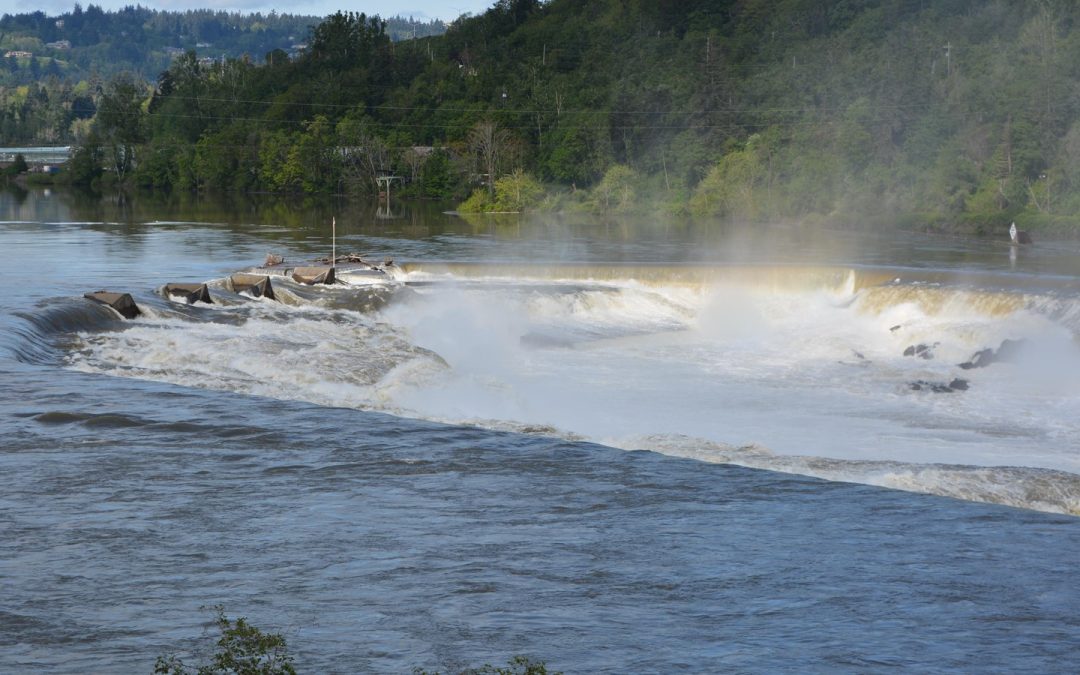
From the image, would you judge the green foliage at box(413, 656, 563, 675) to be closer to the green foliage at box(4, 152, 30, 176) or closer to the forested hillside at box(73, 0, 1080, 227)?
the forested hillside at box(73, 0, 1080, 227)

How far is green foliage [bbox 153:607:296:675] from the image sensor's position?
8.12 m

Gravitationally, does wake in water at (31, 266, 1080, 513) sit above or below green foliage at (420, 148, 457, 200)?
below

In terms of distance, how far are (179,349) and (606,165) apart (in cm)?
6016

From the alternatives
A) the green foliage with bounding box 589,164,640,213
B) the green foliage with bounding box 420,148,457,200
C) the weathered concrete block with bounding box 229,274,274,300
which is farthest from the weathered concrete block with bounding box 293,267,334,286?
the green foliage with bounding box 420,148,457,200

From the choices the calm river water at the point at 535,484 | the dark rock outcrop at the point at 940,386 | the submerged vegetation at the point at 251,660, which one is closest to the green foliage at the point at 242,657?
the submerged vegetation at the point at 251,660

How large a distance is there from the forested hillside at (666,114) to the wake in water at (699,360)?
77.1 ft

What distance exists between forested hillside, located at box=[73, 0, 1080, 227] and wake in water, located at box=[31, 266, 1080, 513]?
77.1ft

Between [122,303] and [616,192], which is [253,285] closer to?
[122,303]

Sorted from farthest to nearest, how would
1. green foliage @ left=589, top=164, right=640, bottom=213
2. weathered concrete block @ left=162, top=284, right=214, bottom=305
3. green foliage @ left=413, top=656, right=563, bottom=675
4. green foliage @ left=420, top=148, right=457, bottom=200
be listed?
green foliage @ left=420, top=148, right=457, bottom=200 → green foliage @ left=589, top=164, right=640, bottom=213 → weathered concrete block @ left=162, top=284, right=214, bottom=305 → green foliage @ left=413, top=656, right=563, bottom=675

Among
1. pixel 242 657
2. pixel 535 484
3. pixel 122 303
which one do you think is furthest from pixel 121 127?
pixel 242 657

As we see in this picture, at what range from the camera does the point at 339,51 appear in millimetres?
122500

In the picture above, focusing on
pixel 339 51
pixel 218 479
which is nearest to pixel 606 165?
pixel 339 51

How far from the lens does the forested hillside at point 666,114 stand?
57875 millimetres

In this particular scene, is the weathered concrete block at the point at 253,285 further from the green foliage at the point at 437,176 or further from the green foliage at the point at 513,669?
the green foliage at the point at 437,176
